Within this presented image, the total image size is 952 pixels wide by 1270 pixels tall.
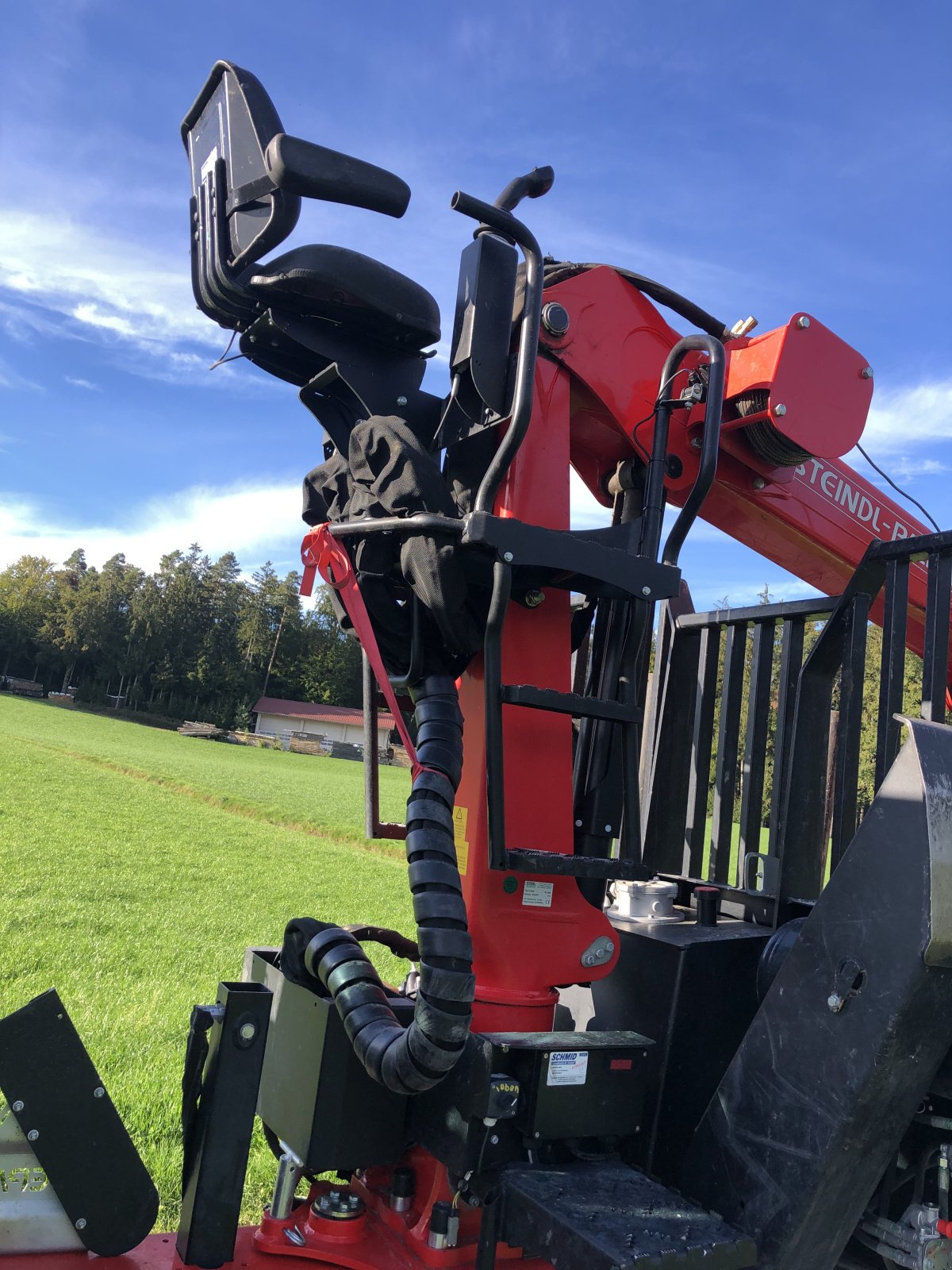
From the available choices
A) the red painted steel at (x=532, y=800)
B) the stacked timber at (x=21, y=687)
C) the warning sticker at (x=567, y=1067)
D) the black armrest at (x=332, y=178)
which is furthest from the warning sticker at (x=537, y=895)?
the stacked timber at (x=21, y=687)

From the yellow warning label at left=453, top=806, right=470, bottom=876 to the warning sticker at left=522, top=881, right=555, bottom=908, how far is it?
18 centimetres

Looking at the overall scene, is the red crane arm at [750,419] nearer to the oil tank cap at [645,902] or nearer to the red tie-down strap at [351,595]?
the red tie-down strap at [351,595]

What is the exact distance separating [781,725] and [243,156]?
8.35ft

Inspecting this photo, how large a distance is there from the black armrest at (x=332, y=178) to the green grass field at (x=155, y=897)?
3470 millimetres

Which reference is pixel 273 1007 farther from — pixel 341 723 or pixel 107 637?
pixel 107 637

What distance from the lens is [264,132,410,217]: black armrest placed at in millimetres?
2623

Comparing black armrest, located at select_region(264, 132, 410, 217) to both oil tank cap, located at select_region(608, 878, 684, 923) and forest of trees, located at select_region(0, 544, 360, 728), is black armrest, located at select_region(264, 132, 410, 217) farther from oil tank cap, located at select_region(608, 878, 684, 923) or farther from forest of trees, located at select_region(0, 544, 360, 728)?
forest of trees, located at select_region(0, 544, 360, 728)

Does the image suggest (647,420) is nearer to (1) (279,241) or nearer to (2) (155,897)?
(1) (279,241)

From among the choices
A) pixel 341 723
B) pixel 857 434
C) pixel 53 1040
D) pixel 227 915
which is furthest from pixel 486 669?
pixel 341 723

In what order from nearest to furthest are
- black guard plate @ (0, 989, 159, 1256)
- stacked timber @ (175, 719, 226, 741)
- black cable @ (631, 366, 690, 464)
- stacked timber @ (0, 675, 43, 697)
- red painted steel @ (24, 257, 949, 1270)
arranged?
black guard plate @ (0, 989, 159, 1256) → red painted steel @ (24, 257, 949, 1270) → black cable @ (631, 366, 690, 464) → stacked timber @ (175, 719, 226, 741) → stacked timber @ (0, 675, 43, 697)

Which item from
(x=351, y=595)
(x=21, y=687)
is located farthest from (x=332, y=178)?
(x=21, y=687)

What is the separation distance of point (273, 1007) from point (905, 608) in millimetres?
2149

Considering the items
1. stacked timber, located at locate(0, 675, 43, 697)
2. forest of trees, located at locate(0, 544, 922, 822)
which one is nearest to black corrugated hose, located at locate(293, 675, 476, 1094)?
forest of trees, located at locate(0, 544, 922, 822)

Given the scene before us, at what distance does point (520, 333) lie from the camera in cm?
271
